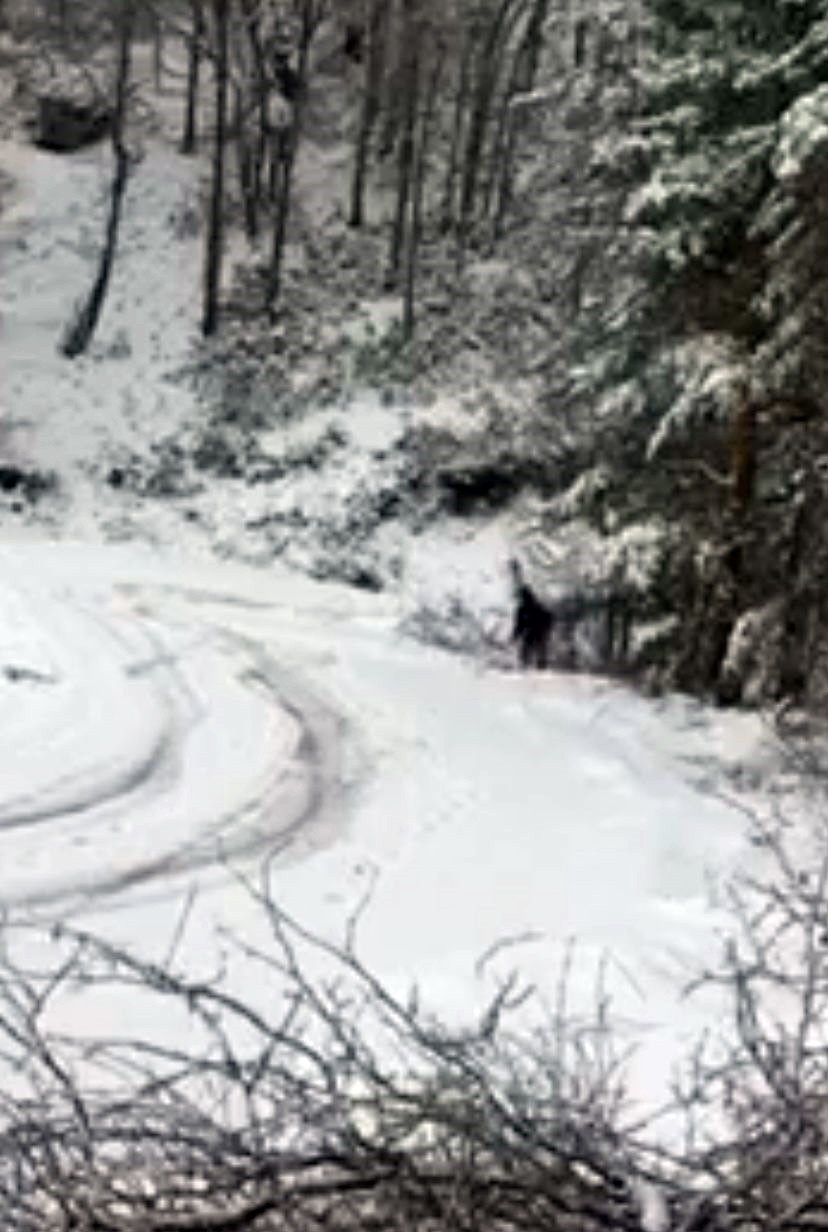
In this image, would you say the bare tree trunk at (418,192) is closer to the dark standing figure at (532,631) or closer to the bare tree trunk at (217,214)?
the bare tree trunk at (217,214)

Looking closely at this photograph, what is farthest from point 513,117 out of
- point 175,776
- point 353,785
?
point 175,776

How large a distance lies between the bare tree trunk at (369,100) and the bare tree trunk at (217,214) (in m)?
2.44

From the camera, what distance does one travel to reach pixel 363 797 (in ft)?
51.4

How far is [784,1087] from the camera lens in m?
3.76

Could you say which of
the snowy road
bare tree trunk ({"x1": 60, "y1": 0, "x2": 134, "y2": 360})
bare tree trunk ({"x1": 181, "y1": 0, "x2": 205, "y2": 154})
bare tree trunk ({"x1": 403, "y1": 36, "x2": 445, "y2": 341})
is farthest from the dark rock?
the snowy road

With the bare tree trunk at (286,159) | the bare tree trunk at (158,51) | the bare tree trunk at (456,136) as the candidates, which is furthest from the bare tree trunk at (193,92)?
the bare tree trunk at (456,136)

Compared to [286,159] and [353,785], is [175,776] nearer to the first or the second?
[353,785]

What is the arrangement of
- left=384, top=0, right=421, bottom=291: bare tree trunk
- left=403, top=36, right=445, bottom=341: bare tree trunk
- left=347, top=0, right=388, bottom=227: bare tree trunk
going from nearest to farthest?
left=403, top=36, right=445, bottom=341: bare tree trunk, left=384, top=0, right=421, bottom=291: bare tree trunk, left=347, top=0, right=388, bottom=227: bare tree trunk

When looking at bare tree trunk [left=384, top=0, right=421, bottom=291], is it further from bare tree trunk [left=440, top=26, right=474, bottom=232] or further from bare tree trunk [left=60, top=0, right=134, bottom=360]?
bare tree trunk [left=60, top=0, right=134, bottom=360]

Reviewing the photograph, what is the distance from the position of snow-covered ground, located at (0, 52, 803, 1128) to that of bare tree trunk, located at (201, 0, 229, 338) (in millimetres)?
7553

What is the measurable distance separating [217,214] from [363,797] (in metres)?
19.5

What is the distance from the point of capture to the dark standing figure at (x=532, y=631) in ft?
73.9

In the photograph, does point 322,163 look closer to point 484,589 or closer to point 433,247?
point 433,247

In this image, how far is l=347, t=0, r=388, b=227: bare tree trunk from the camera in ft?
117
